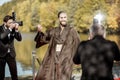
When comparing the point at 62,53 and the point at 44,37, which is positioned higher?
the point at 44,37

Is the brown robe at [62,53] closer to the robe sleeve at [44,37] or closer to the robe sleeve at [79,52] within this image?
the robe sleeve at [44,37]

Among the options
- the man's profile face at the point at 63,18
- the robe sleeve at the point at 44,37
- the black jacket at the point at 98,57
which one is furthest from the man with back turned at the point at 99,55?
the robe sleeve at the point at 44,37

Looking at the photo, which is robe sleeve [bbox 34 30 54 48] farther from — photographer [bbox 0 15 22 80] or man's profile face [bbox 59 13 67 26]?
photographer [bbox 0 15 22 80]

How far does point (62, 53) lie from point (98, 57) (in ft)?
13.3

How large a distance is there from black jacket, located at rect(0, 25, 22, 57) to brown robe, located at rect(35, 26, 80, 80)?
0.73 m

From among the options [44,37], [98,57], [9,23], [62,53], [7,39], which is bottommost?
[62,53]

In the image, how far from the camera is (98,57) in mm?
4504

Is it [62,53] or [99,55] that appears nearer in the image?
[99,55]

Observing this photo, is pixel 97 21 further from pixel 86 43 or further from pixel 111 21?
pixel 111 21

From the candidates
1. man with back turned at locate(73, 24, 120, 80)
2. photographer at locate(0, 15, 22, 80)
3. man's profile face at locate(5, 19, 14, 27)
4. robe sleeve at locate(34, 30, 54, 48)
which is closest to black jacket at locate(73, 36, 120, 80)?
man with back turned at locate(73, 24, 120, 80)

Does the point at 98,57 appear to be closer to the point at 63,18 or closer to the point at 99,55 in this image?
the point at 99,55

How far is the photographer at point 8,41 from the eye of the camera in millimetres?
8336

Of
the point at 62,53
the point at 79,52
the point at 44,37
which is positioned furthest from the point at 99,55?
the point at 44,37

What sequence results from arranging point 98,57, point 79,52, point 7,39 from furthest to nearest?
1. point 7,39
2. point 79,52
3. point 98,57
